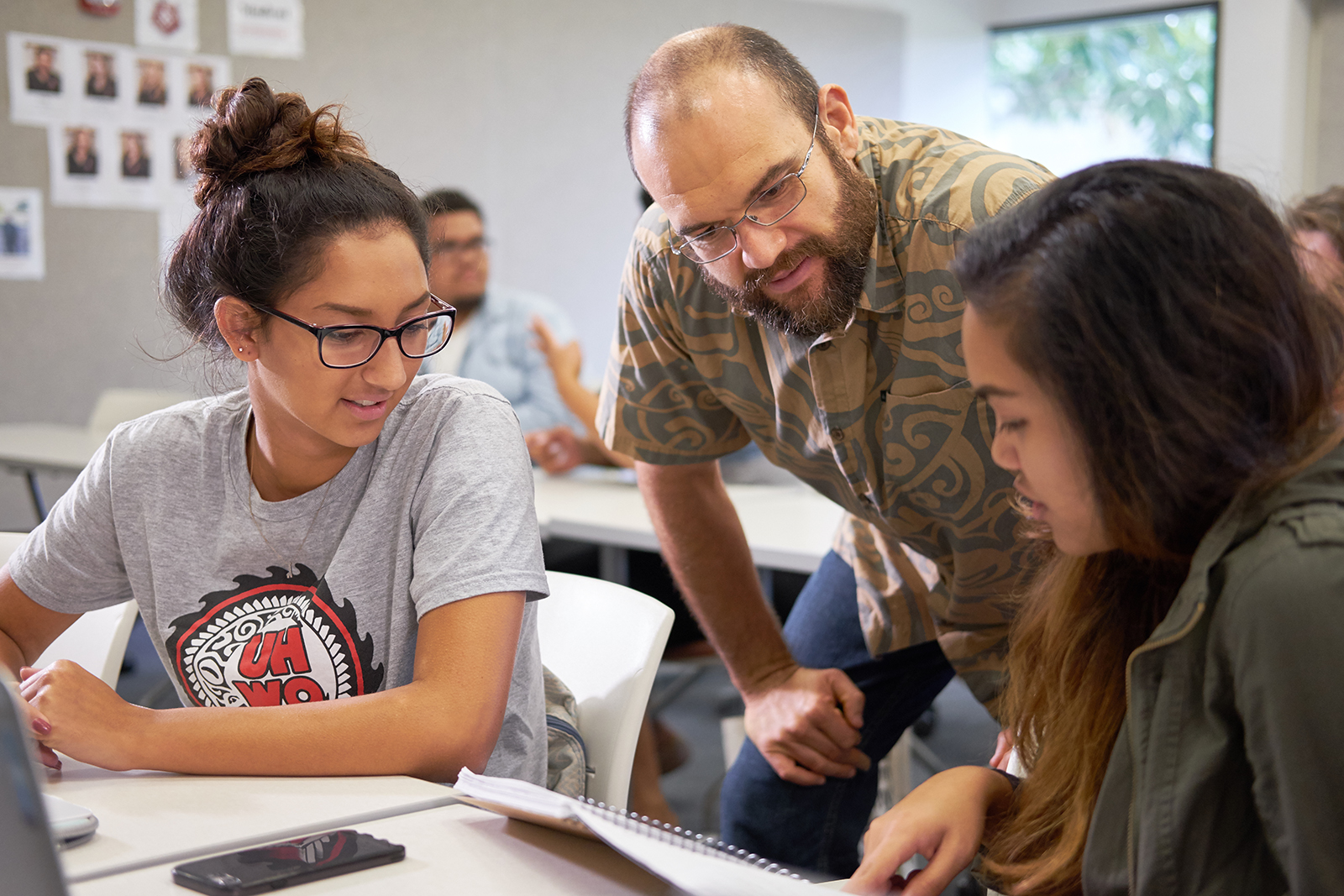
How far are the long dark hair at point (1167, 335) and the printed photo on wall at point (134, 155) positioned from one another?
434cm

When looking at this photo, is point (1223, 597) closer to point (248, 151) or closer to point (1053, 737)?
point (1053, 737)

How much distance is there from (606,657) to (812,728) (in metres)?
0.36

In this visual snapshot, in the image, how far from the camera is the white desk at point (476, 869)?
0.77 m

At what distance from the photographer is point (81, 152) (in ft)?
14.1

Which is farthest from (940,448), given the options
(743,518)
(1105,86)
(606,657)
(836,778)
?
(1105,86)

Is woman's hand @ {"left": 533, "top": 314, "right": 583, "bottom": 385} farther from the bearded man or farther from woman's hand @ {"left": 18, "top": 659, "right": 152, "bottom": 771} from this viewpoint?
woman's hand @ {"left": 18, "top": 659, "right": 152, "bottom": 771}

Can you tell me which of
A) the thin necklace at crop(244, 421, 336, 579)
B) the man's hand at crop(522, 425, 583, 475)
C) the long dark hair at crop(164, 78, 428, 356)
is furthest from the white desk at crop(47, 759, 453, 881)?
the man's hand at crop(522, 425, 583, 475)

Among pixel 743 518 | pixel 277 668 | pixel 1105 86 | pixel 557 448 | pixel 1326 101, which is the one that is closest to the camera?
pixel 277 668

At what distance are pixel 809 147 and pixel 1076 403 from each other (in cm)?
56

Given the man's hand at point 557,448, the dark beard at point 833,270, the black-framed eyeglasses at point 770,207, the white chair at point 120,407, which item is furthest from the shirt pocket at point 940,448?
the white chair at point 120,407

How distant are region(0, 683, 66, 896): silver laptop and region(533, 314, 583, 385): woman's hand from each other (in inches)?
109

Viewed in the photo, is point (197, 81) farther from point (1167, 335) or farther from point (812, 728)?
point (1167, 335)

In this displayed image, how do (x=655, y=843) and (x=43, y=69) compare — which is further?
(x=43, y=69)

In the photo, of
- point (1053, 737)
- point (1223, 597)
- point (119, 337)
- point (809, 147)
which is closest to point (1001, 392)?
point (1223, 597)
